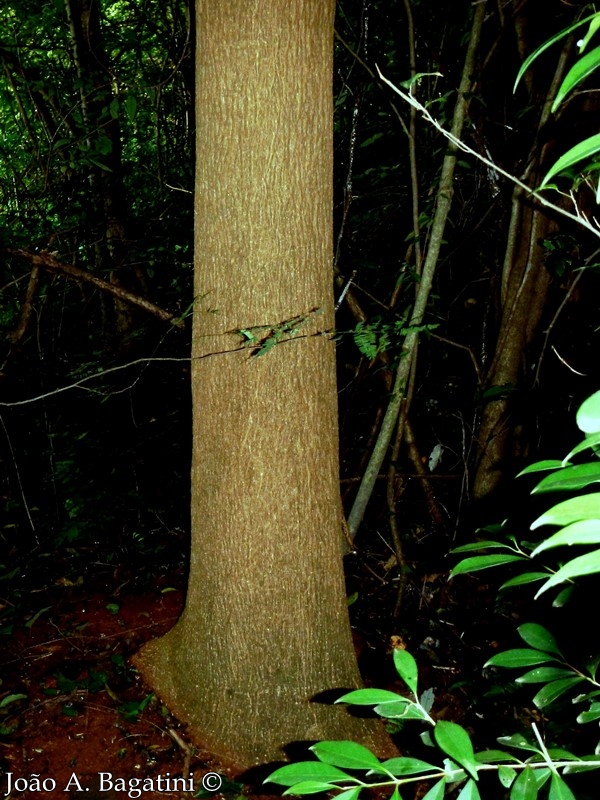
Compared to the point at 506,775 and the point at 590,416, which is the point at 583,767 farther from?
the point at 590,416

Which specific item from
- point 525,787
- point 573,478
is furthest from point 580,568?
point 525,787

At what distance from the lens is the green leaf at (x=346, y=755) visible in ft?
3.03

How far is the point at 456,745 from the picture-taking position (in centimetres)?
89

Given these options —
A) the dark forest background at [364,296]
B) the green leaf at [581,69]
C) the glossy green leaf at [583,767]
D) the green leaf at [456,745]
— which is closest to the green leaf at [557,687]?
the glossy green leaf at [583,767]

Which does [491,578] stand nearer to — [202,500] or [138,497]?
[202,500]

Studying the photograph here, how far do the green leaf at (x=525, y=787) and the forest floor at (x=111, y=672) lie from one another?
5.49ft

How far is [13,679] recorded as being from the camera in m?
2.96

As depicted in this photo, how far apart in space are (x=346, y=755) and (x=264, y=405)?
1.43 metres

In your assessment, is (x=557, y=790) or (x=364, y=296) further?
(x=364, y=296)

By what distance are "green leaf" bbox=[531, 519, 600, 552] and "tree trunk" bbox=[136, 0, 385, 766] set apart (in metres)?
1.69

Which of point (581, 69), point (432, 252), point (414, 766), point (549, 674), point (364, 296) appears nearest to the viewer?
point (581, 69)

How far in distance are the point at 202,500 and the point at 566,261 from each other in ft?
7.11

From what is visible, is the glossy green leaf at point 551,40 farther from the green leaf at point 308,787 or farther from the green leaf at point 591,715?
the green leaf at point 591,715

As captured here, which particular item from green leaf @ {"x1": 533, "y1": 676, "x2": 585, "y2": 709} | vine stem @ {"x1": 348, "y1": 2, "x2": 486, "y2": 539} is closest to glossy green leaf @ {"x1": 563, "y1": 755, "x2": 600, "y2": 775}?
green leaf @ {"x1": 533, "y1": 676, "x2": 585, "y2": 709}
